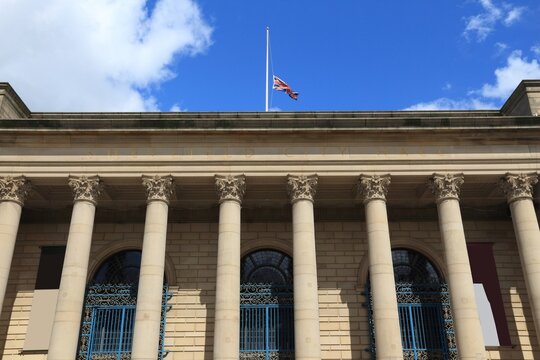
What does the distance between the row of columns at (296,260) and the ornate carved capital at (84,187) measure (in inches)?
1.7

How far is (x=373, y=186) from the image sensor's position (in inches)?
899

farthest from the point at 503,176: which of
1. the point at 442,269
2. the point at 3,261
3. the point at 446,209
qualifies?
the point at 3,261

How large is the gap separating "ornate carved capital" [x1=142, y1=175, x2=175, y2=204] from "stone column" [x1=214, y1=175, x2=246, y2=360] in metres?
2.14

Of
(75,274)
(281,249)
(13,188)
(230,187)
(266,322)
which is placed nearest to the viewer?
(75,274)

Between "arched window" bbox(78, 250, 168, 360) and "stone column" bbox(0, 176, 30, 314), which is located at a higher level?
"stone column" bbox(0, 176, 30, 314)

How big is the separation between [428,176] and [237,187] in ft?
27.7

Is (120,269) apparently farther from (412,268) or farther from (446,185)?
(446,185)

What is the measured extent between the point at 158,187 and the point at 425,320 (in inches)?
542

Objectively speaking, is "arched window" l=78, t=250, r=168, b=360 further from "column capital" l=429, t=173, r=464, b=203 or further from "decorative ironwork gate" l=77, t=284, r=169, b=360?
"column capital" l=429, t=173, r=464, b=203

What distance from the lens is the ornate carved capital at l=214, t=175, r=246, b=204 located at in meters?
22.7

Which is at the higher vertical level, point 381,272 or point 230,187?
point 230,187

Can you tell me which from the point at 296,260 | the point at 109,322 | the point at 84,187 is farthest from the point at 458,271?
the point at 84,187

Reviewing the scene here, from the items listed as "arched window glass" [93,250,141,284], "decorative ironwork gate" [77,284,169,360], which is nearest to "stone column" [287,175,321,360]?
"decorative ironwork gate" [77,284,169,360]

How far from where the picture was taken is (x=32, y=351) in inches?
928
